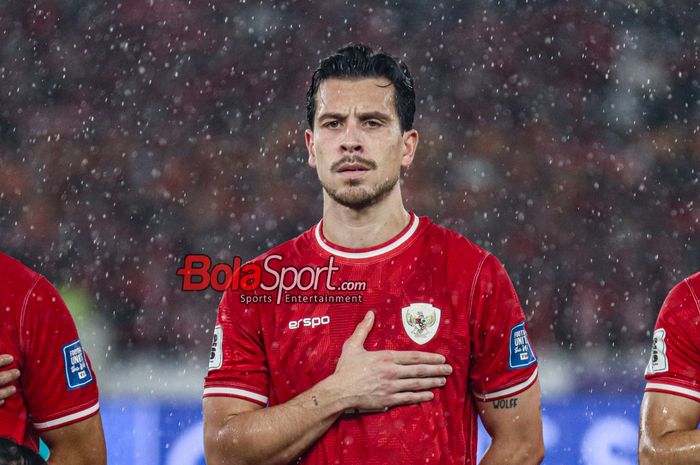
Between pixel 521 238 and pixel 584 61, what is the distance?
201cm

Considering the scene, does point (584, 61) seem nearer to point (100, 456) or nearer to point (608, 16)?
point (608, 16)

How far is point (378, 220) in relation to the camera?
9.89 feet

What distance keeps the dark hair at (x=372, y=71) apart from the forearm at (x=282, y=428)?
2.90 feet

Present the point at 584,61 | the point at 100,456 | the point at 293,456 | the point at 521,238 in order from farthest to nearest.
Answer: the point at 584,61, the point at 521,238, the point at 100,456, the point at 293,456

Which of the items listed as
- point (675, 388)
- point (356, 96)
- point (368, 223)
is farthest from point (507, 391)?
point (356, 96)

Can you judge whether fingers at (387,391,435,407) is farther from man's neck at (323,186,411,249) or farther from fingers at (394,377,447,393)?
man's neck at (323,186,411,249)

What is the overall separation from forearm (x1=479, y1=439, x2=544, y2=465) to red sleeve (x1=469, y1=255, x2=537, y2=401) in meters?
0.14

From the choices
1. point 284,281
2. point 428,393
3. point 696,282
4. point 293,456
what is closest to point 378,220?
point 284,281

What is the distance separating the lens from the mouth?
2.91 meters

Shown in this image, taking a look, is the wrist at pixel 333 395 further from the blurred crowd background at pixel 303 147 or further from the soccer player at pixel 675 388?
the blurred crowd background at pixel 303 147

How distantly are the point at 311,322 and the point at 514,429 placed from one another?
0.66 meters

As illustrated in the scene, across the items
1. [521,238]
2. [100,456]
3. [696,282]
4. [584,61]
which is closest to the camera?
[100,456]

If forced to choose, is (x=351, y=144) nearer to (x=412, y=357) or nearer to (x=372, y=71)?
(x=372, y=71)

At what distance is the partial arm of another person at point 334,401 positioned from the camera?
8.93 feet
